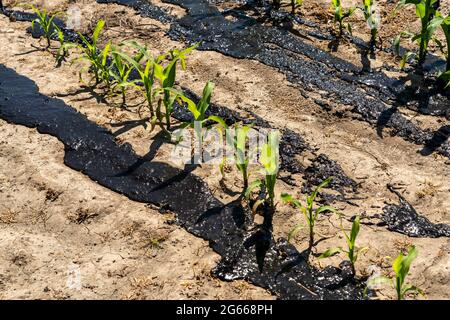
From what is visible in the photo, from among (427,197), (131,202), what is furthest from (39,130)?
(427,197)

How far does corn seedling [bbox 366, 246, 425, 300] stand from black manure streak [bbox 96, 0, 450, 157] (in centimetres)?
130

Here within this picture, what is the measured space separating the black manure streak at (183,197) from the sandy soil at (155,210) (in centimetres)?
7

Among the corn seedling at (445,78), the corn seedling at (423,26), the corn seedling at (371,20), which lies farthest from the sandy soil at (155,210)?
the corn seedling at (371,20)

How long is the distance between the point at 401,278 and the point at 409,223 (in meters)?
0.68

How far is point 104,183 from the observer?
11.9 feet

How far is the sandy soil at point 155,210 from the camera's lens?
3006 millimetres

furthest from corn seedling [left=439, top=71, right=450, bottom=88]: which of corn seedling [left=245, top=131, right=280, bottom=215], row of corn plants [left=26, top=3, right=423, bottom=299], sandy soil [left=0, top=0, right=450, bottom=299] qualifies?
corn seedling [left=245, top=131, right=280, bottom=215]

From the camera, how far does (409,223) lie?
3295 mm

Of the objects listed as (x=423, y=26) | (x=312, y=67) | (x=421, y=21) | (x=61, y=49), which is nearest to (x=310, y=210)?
(x=312, y=67)

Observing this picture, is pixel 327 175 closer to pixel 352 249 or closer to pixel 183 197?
pixel 352 249

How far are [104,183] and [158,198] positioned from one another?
0.39 metres

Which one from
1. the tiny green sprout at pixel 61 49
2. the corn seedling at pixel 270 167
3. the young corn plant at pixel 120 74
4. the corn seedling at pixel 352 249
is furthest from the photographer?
the tiny green sprout at pixel 61 49

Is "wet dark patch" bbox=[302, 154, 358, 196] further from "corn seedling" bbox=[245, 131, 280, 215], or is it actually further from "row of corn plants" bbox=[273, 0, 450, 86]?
"row of corn plants" bbox=[273, 0, 450, 86]

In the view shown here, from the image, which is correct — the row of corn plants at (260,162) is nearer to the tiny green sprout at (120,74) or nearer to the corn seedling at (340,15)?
the tiny green sprout at (120,74)
